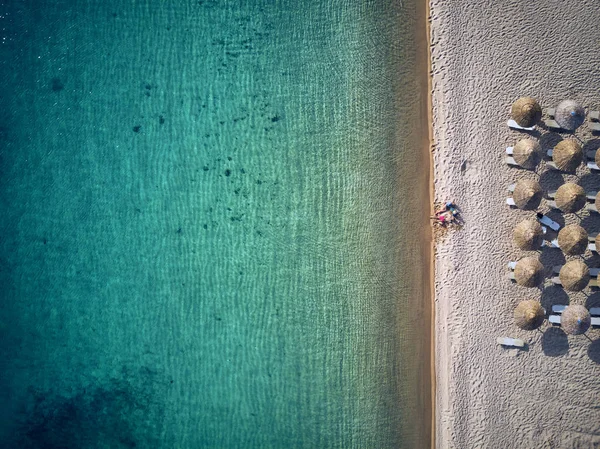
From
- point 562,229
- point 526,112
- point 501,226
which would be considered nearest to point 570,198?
point 562,229

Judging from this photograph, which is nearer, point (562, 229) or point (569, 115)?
point (569, 115)

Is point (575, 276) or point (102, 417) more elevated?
point (575, 276)

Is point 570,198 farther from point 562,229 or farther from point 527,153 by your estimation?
point 527,153

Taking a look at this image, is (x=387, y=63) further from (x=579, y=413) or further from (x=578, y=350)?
(x=579, y=413)

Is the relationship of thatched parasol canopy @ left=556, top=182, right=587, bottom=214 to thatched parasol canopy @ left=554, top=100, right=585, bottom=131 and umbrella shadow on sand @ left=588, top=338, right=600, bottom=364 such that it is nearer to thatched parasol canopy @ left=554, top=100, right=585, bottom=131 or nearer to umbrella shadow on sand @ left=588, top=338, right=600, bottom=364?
thatched parasol canopy @ left=554, top=100, right=585, bottom=131

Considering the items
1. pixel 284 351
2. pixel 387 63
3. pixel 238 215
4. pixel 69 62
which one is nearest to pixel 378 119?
pixel 387 63

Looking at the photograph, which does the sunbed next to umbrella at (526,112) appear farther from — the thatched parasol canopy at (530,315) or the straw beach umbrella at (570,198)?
the thatched parasol canopy at (530,315)
